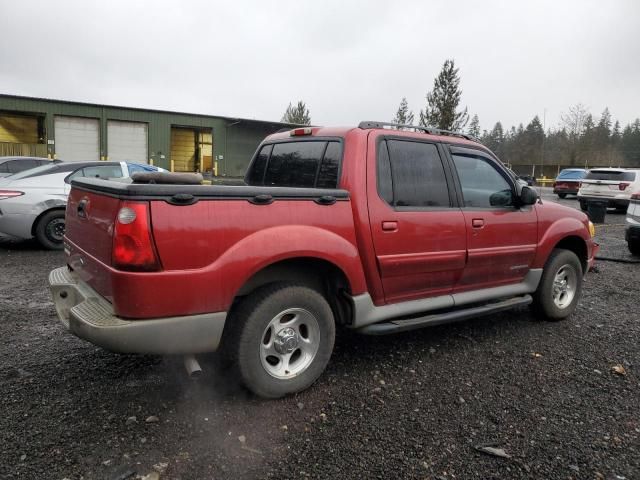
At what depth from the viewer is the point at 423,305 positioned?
12.1 ft

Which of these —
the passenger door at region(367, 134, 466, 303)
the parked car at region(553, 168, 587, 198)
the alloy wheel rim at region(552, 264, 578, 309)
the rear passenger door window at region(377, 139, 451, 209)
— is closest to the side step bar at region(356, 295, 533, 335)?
the passenger door at region(367, 134, 466, 303)

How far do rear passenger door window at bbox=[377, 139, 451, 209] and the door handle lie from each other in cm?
15

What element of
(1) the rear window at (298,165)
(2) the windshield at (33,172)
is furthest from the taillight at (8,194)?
(1) the rear window at (298,165)

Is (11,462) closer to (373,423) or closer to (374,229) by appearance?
(373,423)

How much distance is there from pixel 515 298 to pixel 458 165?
1.43 metres

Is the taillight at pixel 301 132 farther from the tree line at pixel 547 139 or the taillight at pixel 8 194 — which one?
the tree line at pixel 547 139

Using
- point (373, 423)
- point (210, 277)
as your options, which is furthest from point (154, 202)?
point (373, 423)

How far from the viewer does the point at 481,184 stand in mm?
4152

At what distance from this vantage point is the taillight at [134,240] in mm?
2482

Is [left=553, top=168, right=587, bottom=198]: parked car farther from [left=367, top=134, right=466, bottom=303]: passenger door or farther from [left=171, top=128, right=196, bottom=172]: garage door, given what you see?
[left=367, top=134, right=466, bottom=303]: passenger door

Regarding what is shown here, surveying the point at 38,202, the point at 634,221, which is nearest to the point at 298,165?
the point at 38,202

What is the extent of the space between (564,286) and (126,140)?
26.5m

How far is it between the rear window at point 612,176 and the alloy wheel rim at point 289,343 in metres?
17.6

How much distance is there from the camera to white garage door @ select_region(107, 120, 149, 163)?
87.1 ft
